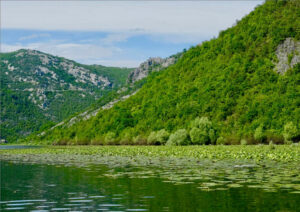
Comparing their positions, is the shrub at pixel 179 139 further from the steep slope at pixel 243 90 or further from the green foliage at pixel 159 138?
the green foliage at pixel 159 138

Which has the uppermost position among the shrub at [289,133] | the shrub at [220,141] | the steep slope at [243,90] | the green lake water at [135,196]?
the steep slope at [243,90]

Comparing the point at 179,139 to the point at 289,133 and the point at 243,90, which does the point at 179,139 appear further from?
the point at 243,90

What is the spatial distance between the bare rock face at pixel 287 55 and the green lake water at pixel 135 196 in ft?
425

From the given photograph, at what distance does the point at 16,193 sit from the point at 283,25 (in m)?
162

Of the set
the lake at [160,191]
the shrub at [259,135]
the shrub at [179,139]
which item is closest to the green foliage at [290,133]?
the shrub at [259,135]

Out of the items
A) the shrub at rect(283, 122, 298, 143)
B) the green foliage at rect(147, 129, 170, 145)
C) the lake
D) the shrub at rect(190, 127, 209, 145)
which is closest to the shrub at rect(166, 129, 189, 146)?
the shrub at rect(190, 127, 209, 145)

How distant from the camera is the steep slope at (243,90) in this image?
131913mm

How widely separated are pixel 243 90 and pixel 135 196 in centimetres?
13371

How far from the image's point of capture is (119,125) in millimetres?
199375

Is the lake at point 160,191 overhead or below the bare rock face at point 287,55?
below

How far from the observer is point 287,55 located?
157 metres

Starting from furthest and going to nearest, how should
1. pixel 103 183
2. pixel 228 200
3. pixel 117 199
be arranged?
pixel 103 183, pixel 117 199, pixel 228 200

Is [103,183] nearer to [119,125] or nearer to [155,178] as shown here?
[155,178]

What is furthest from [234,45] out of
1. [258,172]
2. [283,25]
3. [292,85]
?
[258,172]
